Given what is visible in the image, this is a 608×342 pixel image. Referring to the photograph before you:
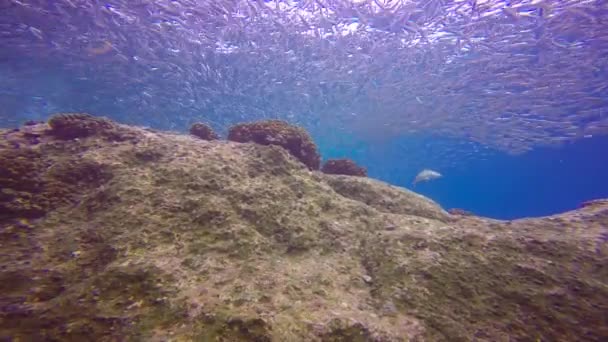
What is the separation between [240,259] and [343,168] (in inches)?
205

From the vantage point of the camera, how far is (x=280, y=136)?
6.50 meters

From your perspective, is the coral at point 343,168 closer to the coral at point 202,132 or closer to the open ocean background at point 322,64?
the coral at point 202,132

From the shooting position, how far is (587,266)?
321 cm

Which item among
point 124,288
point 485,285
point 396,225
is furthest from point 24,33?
point 485,285

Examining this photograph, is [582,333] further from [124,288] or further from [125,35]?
[125,35]

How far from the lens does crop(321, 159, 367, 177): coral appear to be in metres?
7.96

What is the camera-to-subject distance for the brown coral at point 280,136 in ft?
21.5

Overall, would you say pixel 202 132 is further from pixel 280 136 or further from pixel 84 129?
pixel 84 129

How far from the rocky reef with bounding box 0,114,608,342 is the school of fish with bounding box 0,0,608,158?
1186 cm

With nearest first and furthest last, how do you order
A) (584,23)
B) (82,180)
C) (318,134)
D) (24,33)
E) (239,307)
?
(239,307) → (82,180) → (584,23) → (24,33) → (318,134)

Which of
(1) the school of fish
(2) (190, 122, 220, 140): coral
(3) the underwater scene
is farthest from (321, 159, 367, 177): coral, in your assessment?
(1) the school of fish

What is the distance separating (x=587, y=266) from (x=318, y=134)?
38.2 meters

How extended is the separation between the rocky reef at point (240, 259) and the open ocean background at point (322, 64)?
11.9m

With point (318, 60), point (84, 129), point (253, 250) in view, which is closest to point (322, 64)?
point (318, 60)
